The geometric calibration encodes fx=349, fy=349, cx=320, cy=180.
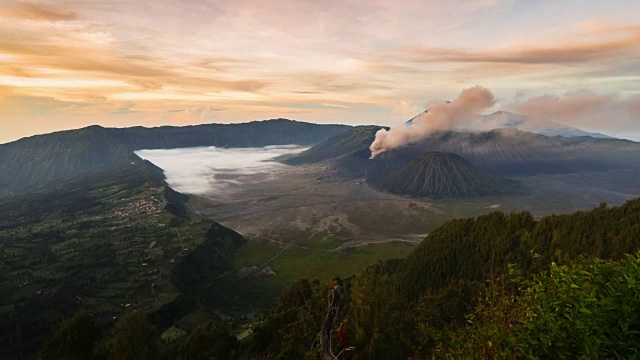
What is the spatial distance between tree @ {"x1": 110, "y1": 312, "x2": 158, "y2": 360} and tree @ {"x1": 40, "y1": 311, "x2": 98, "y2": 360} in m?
10.3

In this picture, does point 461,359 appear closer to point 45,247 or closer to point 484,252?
point 484,252

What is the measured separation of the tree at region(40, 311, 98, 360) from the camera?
45.8 m

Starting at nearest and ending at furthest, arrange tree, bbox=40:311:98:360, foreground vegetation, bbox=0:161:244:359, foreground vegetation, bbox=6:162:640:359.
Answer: foreground vegetation, bbox=6:162:640:359 → tree, bbox=40:311:98:360 → foreground vegetation, bbox=0:161:244:359

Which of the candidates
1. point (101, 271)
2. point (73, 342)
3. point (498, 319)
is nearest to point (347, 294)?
point (498, 319)

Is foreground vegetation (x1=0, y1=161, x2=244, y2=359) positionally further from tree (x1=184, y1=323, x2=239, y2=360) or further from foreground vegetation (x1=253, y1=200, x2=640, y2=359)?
foreground vegetation (x1=253, y1=200, x2=640, y2=359)

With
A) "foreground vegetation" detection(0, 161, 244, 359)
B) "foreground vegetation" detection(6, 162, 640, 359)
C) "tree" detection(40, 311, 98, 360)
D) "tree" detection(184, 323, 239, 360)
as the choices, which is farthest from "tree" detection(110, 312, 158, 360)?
"foreground vegetation" detection(0, 161, 244, 359)

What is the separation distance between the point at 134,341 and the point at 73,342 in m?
13.3

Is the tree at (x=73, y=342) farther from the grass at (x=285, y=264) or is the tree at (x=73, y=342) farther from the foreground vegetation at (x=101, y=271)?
the grass at (x=285, y=264)

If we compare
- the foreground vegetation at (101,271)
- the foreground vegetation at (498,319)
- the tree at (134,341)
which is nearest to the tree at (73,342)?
the tree at (134,341)

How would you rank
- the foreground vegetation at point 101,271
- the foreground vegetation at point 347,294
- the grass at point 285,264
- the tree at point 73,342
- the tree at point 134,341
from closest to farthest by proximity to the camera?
1. the foreground vegetation at point 347,294
2. the tree at point 134,341
3. the tree at point 73,342
4. the foreground vegetation at point 101,271
5. the grass at point 285,264

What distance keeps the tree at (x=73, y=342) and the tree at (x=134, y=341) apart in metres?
10.3

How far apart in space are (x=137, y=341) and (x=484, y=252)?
86.1 meters

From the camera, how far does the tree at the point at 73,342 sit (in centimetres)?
4581

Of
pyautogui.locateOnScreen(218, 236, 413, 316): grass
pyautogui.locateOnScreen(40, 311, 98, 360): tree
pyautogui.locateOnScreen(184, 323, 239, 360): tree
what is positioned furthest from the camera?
pyautogui.locateOnScreen(218, 236, 413, 316): grass
